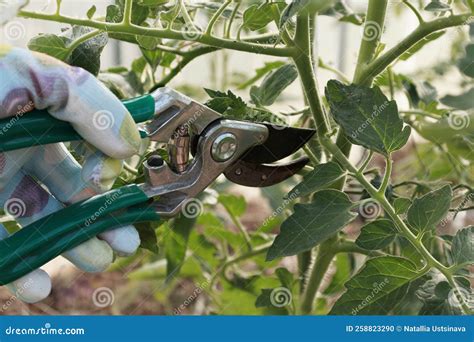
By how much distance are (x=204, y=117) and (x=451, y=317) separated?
29 cm

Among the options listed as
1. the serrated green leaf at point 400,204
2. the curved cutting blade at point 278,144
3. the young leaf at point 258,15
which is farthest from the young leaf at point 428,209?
the young leaf at point 258,15

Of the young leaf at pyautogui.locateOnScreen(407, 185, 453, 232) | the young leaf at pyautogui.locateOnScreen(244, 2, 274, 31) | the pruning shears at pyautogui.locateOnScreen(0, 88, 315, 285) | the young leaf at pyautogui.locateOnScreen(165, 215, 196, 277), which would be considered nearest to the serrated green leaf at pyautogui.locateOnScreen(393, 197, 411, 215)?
the young leaf at pyautogui.locateOnScreen(407, 185, 453, 232)

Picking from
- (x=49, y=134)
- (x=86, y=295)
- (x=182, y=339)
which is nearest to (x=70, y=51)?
(x=49, y=134)

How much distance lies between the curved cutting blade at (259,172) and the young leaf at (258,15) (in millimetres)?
135

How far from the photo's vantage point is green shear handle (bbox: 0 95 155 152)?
604 mm

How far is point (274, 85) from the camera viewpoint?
84cm

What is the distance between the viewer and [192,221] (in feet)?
3.15

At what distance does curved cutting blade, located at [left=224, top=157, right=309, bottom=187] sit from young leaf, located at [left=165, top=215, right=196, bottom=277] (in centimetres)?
23

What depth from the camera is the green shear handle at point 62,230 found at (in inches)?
25.3

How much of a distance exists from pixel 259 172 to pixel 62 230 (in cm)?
20

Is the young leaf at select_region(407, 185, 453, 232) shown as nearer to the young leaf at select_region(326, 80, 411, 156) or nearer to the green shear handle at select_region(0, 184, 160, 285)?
the young leaf at select_region(326, 80, 411, 156)

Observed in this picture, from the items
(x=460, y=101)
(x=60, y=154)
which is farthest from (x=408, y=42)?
(x=60, y=154)

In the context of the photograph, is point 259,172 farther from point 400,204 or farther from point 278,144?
point 400,204

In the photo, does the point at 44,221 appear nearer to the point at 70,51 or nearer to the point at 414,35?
the point at 70,51
